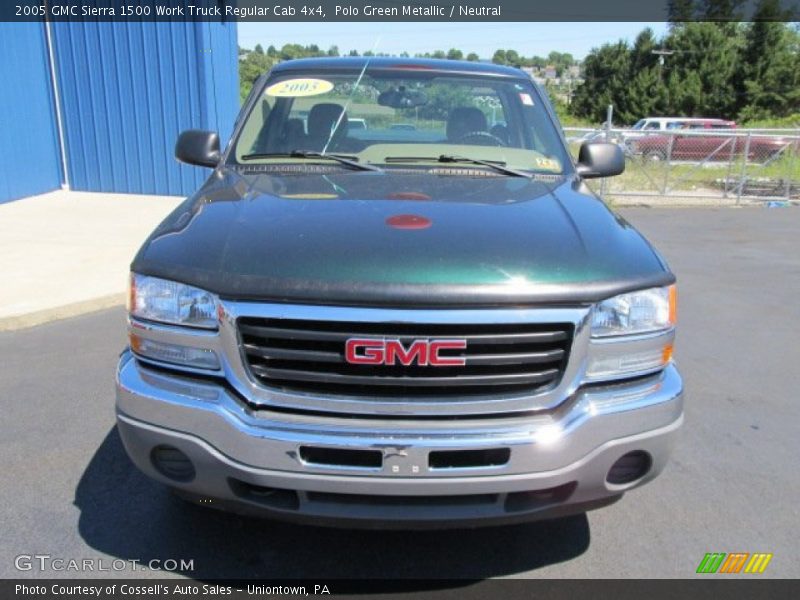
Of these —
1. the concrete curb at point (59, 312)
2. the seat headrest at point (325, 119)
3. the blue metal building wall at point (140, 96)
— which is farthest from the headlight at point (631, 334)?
the blue metal building wall at point (140, 96)

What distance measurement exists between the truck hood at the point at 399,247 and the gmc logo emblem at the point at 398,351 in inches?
5.0

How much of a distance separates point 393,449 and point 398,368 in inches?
10.0

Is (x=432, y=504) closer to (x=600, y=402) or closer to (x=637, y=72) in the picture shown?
(x=600, y=402)

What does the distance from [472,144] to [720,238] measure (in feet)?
28.2

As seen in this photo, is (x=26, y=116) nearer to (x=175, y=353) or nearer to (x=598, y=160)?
(x=598, y=160)

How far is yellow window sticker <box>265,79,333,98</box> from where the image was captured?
393 centimetres

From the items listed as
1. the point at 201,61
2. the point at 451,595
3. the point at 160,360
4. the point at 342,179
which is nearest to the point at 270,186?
the point at 342,179

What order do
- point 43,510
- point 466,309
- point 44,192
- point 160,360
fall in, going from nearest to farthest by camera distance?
point 466,309, point 160,360, point 43,510, point 44,192

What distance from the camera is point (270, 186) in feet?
10.1

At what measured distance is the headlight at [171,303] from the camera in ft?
7.48

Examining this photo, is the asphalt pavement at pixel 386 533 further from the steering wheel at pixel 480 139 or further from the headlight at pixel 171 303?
the steering wheel at pixel 480 139

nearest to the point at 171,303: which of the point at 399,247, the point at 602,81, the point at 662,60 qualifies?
the point at 399,247

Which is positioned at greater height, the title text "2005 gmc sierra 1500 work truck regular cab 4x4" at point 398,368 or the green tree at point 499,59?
the green tree at point 499,59

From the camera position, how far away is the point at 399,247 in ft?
7.70
